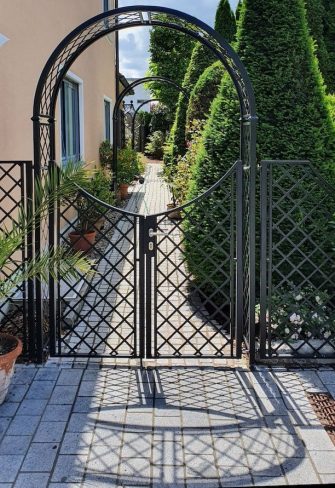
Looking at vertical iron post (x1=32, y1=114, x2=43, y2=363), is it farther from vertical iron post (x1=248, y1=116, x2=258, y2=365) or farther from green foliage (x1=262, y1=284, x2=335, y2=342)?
green foliage (x1=262, y1=284, x2=335, y2=342)

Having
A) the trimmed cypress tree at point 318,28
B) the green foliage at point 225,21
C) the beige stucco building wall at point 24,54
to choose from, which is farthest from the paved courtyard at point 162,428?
the green foliage at point 225,21

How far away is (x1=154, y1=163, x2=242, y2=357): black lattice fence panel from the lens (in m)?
4.36

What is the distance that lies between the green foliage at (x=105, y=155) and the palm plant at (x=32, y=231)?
9644 mm

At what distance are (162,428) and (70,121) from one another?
7191 mm

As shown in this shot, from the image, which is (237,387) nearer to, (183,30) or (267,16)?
(183,30)

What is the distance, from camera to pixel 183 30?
4.46 meters

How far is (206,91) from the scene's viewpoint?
995 cm

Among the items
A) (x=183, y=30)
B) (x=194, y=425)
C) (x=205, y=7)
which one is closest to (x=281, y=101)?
(x=183, y=30)

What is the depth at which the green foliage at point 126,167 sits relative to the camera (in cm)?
1410

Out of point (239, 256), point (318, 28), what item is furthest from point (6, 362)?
point (318, 28)

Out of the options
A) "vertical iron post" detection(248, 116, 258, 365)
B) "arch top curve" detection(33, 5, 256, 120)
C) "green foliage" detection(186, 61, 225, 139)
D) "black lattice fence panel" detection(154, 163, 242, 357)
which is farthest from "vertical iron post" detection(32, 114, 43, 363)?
"green foliage" detection(186, 61, 225, 139)

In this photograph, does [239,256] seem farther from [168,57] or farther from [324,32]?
[168,57]

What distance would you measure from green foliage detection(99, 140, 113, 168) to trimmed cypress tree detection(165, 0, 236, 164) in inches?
59.8

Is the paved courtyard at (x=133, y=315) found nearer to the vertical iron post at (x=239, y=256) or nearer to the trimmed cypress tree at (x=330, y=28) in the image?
the vertical iron post at (x=239, y=256)
